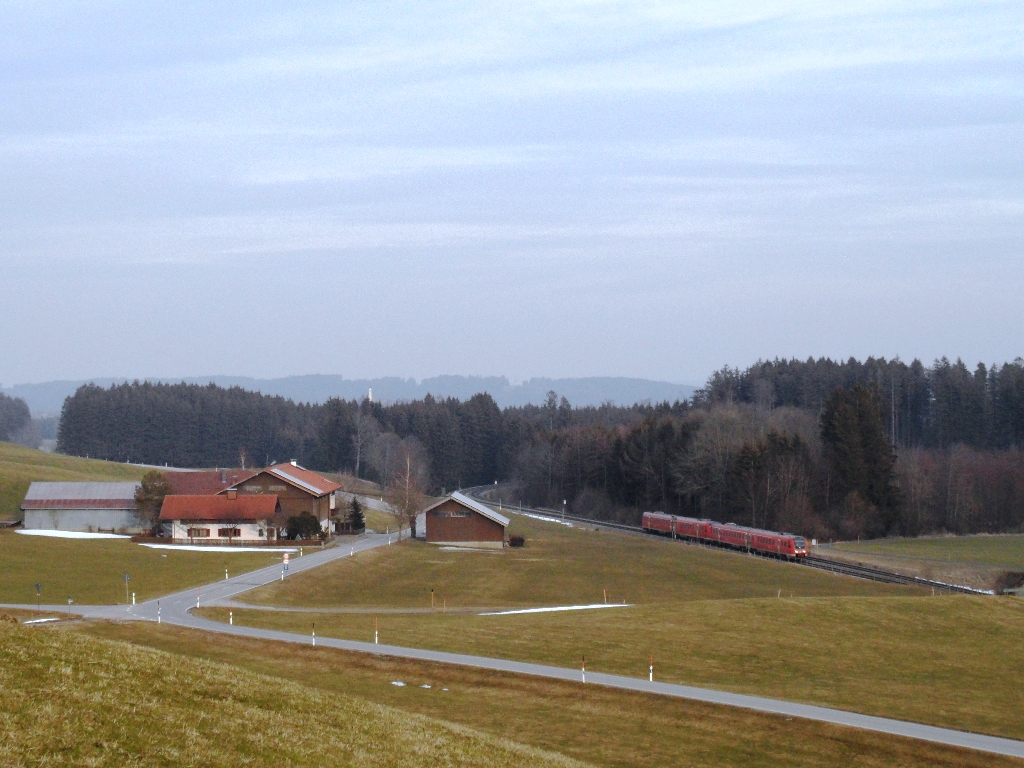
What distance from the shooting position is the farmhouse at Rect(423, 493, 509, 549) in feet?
262

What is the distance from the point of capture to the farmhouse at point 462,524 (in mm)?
79750

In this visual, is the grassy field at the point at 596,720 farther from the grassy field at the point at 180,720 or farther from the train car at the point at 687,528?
the train car at the point at 687,528

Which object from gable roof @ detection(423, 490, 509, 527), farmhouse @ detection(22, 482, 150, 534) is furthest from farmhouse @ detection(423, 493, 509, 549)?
farmhouse @ detection(22, 482, 150, 534)

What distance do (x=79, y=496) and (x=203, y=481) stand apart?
427 inches

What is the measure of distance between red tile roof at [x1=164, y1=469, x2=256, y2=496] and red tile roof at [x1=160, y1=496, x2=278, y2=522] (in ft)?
20.6

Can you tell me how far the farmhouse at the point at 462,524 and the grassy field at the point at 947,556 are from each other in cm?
2632

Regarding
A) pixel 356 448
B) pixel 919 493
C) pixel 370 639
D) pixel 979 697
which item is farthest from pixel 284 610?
pixel 356 448

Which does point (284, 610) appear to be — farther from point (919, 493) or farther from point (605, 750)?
point (919, 493)

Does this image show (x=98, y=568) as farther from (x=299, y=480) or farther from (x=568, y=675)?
(x=568, y=675)

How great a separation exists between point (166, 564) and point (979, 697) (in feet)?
149

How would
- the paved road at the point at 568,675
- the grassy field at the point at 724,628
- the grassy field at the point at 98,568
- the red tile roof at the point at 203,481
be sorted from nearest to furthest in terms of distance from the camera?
the paved road at the point at 568,675 < the grassy field at the point at 724,628 < the grassy field at the point at 98,568 < the red tile roof at the point at 203,481

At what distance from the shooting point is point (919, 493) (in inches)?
4077

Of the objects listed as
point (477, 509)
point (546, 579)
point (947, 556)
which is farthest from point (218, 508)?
point (947, 556)

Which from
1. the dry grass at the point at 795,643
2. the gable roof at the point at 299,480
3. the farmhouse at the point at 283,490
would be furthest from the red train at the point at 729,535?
the farmhouse at the point at 283,490
